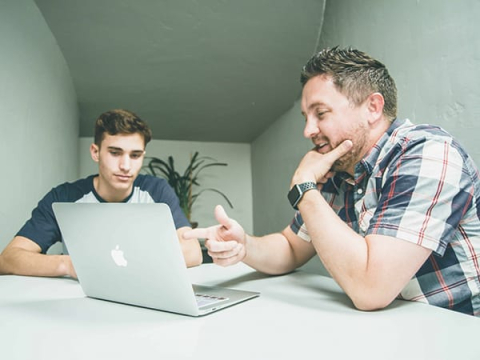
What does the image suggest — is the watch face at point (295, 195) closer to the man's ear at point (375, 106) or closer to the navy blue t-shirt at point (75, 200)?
the man's ear at point (375, 106)

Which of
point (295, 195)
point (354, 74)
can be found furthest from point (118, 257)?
point (354, 74)

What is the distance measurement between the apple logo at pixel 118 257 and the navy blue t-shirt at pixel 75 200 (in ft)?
3.12

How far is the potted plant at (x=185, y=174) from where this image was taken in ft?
12.1

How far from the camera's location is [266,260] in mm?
1282

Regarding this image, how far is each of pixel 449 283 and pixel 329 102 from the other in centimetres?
65

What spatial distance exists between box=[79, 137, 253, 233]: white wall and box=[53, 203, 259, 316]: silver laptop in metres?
2.96

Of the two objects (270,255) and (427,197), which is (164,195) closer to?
(270,255)

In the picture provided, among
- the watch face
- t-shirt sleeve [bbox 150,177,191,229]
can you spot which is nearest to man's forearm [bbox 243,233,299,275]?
the watch face

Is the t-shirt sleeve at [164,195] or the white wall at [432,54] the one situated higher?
the white wall at [432,54]

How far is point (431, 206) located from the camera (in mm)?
926

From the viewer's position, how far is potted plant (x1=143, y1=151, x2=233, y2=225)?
3.69 m

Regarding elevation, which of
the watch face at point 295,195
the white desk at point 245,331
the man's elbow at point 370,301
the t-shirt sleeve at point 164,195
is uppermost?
the t-shirt sleeve at point 164,195

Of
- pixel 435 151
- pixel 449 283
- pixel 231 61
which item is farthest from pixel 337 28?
pixel 449 283

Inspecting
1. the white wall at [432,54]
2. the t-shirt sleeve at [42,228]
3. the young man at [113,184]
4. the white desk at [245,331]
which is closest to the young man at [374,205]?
the white desk at [245,331]
